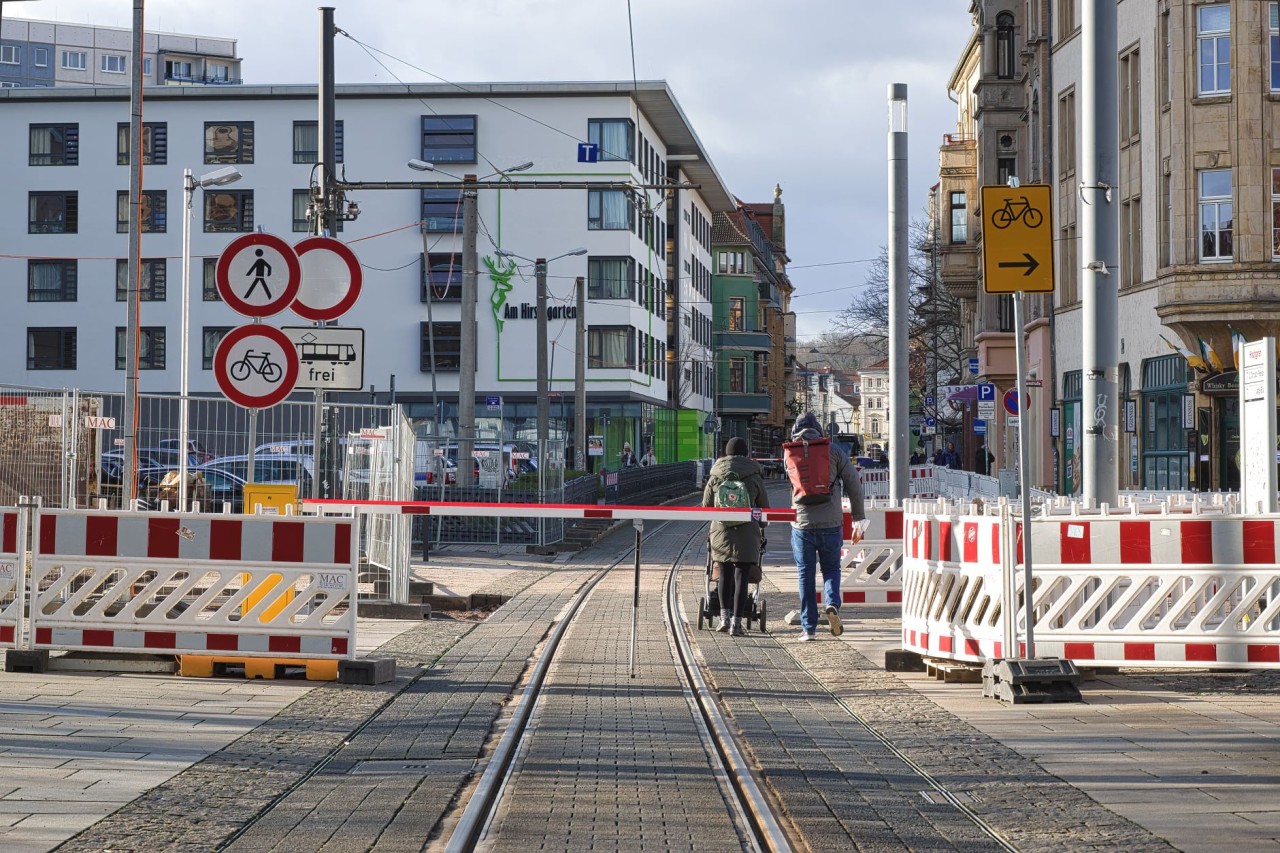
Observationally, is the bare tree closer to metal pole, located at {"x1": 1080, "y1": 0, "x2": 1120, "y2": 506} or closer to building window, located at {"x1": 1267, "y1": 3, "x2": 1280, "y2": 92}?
building window, located at {"x1": 1267, "y1": 3, "x2": 1280, "y2": 92}

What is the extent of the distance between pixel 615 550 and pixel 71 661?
20275mm

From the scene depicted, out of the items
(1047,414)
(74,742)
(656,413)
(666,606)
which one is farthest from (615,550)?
(656,413)

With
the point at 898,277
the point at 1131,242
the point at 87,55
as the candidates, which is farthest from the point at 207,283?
the point at 87,55

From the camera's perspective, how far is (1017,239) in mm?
10797

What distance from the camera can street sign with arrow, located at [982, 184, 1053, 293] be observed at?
10.8m

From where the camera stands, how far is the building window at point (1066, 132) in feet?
142

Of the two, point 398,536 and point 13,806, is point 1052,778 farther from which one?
point 398,536

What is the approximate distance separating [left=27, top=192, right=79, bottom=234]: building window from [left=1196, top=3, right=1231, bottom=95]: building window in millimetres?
48134

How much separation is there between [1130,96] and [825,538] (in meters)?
26.4

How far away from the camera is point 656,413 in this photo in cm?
7875

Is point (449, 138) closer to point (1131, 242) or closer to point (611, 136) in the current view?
point (611, 136)

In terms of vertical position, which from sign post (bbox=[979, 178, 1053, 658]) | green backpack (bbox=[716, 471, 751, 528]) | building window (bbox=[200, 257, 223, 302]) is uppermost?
building window (bbox=[200, 257, 223, 302])

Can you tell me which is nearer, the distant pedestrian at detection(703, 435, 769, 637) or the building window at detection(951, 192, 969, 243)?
the distant pedestrian at detection(703, 435, 769, 637)

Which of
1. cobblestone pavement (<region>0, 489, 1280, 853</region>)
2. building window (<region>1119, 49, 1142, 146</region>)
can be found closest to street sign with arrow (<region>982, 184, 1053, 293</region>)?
cobblestone pavement (<region>0, 489, 1280, 853</region>)
